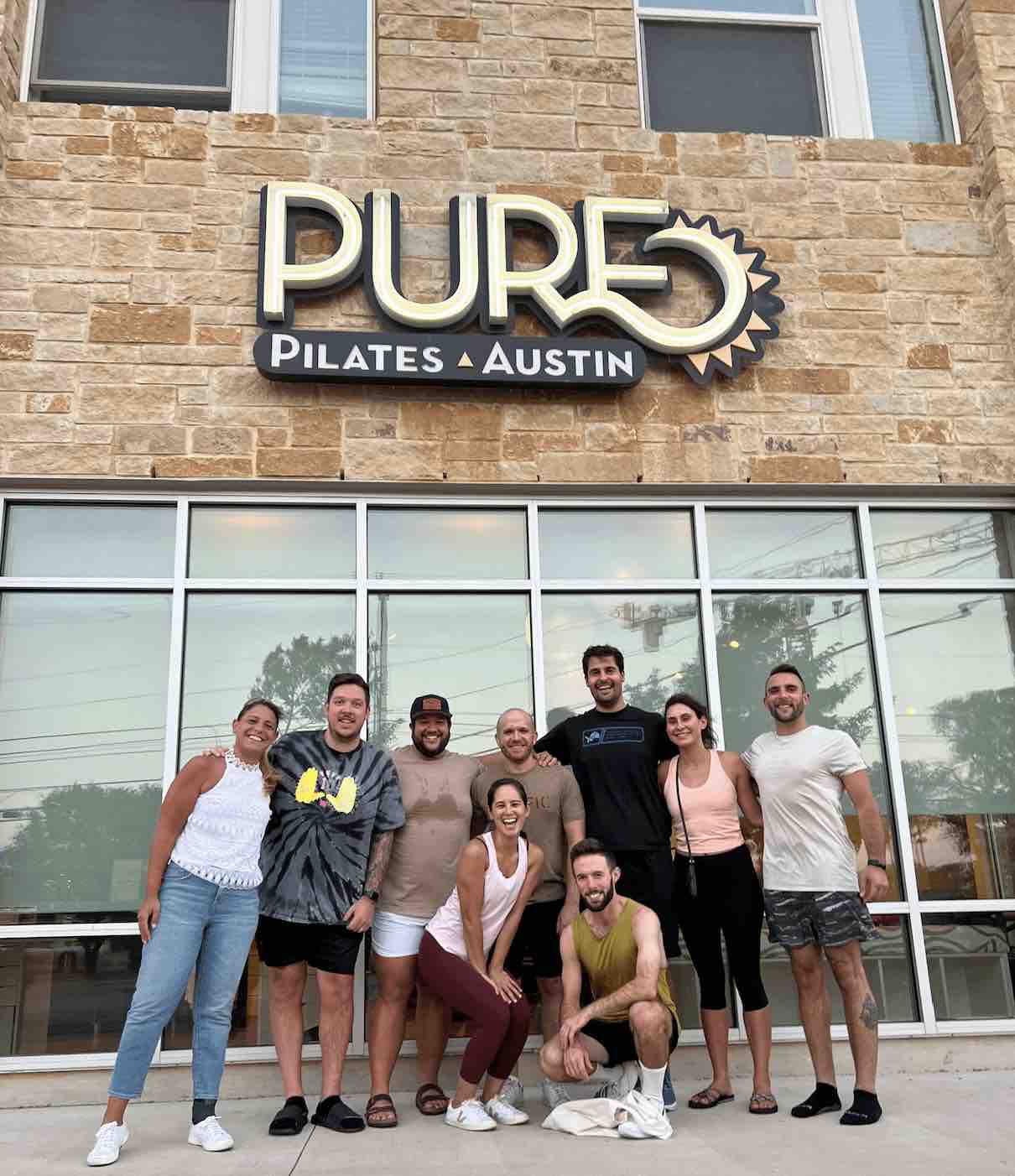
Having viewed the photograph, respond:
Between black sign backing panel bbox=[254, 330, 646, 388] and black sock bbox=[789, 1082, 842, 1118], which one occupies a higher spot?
black sign backing panel bbox=[254, 330, 646, 388]

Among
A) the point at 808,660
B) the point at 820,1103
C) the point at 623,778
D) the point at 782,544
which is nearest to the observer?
the point at 820,1103

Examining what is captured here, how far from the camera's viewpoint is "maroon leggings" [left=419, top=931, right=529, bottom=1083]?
4.31m

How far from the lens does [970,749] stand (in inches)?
240

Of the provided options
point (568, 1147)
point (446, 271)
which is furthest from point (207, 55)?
point (568, 1147)

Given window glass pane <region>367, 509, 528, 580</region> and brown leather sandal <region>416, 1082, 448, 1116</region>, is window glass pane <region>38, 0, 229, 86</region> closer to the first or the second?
window glass pane <region>367, 509, 528, 580</region>

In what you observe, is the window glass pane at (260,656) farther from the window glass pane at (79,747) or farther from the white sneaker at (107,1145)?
the white sneaker at (107,1145)

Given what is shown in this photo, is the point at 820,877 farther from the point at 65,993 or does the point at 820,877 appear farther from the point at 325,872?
the point at 65,993

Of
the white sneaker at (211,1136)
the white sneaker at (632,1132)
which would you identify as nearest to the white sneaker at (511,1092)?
the white sneaker at (632,1132)

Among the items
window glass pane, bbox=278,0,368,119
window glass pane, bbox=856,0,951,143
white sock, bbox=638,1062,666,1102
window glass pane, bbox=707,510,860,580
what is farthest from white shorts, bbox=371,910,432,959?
window glass pane, bbox=856,0,951,143

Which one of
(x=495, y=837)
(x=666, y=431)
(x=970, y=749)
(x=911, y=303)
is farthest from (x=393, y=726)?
(x=911, y=303)

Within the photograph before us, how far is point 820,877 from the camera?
4.54m

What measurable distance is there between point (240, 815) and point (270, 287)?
313 cm

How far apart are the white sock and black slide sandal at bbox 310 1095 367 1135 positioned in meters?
1.14

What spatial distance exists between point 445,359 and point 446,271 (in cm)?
68
